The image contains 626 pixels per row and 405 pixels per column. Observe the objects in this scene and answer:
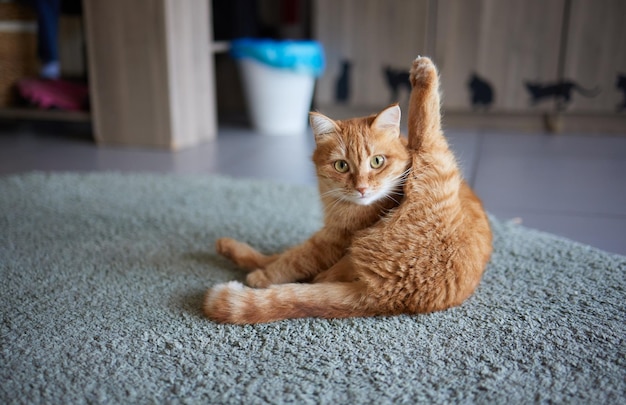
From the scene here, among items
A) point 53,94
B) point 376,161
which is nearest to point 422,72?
point 376,161

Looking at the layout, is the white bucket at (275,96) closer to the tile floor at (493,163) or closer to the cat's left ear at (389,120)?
the tile floor at (493,163)

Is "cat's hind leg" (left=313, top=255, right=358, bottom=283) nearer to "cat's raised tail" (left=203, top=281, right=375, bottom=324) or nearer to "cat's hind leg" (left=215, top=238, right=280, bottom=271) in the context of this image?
"cat's raised tail" (left=203, top=281, right=375, bottom=324)

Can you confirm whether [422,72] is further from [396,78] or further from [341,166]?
[396,78]

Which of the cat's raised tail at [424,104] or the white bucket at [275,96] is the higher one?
the cat's raised tail at [424,104]

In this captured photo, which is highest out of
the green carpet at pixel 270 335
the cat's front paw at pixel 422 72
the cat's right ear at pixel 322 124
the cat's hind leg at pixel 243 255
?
the cat's front paw at pixel 422 72

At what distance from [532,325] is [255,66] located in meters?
2.22

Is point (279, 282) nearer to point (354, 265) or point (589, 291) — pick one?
point (354, 265)

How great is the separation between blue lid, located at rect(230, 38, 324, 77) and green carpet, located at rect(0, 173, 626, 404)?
1522mm

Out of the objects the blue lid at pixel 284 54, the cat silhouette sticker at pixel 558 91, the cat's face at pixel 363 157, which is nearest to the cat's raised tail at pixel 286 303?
the cat's face at pixel 363 157

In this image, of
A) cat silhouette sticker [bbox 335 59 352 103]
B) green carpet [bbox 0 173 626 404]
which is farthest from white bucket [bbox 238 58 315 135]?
green carpet [bbox 0 173 626 404]

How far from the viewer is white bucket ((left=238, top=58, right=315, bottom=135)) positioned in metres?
2.86

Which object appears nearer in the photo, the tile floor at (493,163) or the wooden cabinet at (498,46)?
the tile floor at (493,163)

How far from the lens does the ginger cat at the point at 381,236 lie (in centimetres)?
98

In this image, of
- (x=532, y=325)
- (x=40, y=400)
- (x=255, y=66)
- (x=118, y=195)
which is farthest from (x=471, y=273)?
(x=255, y=66)
